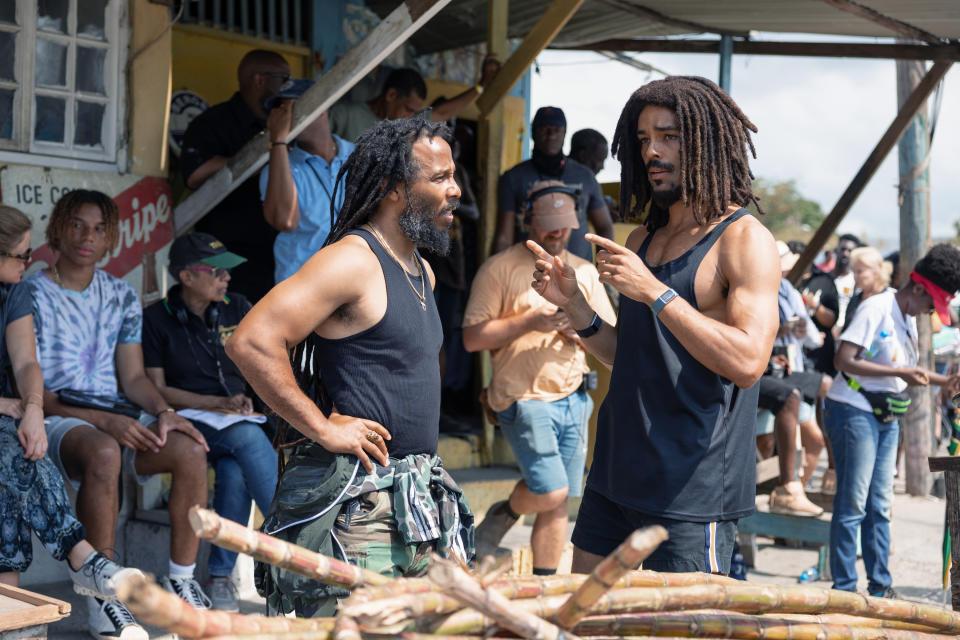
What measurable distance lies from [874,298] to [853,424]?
745mm

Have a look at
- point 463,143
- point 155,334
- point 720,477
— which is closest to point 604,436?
point 720,477

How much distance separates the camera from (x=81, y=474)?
4633 millimetres

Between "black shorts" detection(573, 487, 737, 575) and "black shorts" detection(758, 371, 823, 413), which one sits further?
"black shorts" detection(758, 371, 823, 413)

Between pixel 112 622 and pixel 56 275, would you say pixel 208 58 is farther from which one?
pixel 112 622

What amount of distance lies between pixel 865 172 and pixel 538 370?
4.25m

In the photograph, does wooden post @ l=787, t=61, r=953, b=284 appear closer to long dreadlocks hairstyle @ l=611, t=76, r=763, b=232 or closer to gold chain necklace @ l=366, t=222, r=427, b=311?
long dreadlocks hairstyle @ l=611, t=76, r=763, b=232

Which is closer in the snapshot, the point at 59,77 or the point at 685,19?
the point at 59,77

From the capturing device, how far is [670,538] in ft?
9.01

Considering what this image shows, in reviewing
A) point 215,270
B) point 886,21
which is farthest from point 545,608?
point 886,21

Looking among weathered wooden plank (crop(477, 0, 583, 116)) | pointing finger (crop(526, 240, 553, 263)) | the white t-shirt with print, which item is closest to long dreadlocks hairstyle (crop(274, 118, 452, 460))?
pointing finger (crop(526, 240, 553, 263))

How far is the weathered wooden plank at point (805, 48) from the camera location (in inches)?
311

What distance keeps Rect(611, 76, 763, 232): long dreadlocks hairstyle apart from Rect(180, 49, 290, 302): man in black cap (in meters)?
3.31

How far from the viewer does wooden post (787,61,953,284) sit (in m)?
8.13

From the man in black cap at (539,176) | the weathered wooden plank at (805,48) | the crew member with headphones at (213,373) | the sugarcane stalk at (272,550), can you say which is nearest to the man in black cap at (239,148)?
the crew member with headphones at (213,373)
